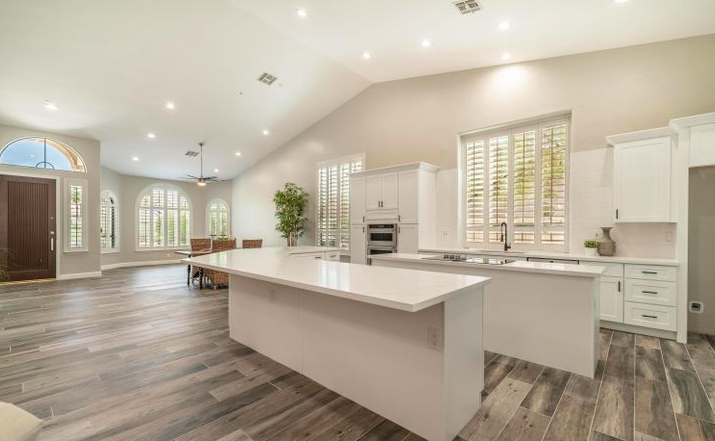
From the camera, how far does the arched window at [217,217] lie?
11.5 m

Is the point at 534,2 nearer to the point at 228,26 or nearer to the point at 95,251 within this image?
the point at 228,26

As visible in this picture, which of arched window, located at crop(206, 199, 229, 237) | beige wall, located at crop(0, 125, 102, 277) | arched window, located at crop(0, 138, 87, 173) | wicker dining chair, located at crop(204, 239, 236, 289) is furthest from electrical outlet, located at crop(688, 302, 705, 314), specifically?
arched window, located at crop(206, 199, 229, 237)

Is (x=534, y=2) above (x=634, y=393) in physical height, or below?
above

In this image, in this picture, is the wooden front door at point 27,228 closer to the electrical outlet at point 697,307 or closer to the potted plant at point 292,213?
the potted plant at point 292,213

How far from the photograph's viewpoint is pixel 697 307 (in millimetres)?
3629

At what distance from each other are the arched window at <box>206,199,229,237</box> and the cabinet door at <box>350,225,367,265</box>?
7.02 metres

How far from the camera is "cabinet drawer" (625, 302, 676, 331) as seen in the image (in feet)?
11.1

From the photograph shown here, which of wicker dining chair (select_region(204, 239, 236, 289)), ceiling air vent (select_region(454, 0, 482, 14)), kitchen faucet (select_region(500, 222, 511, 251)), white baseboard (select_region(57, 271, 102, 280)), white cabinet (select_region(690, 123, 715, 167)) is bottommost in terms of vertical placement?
white baseboard (select_region(57, 271, 102, 280))

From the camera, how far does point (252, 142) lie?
839cm

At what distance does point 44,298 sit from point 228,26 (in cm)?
554

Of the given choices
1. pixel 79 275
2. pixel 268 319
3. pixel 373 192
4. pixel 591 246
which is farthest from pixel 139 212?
pixel 591 246

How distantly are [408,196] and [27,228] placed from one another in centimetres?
823

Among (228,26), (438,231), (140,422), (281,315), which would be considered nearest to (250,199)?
(228,26)

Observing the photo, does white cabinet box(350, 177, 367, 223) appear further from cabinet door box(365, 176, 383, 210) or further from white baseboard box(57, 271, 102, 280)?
white baseboard box(57, 271, 102, 280)
